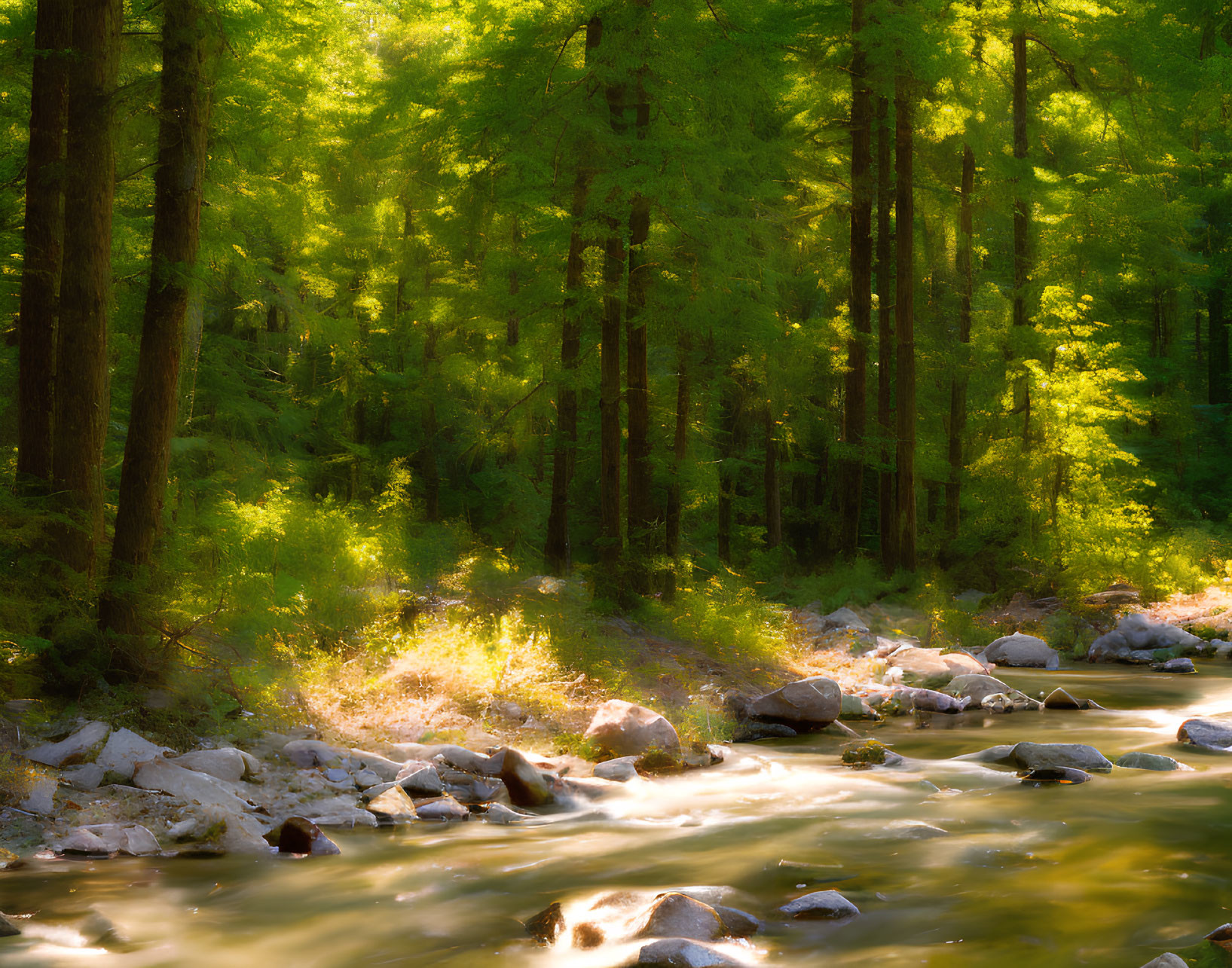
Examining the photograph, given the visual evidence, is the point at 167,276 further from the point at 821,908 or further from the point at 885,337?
the point at 885,337

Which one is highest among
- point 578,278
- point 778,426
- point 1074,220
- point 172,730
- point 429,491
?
point 1074,220

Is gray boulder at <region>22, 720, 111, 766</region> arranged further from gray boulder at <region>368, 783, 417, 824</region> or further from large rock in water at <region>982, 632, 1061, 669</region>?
large rock in water at <region>982, 632, 1061, 669</region>

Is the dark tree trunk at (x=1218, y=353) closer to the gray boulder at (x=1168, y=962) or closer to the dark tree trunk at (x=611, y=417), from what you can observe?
the dark tree trunk at (x=611, y=417)

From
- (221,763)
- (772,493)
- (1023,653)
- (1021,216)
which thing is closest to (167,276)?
(221,763)

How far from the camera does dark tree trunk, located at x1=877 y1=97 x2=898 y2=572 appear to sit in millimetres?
19688

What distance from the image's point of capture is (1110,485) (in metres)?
18.4

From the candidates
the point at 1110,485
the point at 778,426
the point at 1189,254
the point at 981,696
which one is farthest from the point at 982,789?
the point at 1189,254

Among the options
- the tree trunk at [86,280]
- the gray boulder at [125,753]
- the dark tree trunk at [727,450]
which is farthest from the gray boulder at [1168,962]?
the dark tree trunk at [727,450]

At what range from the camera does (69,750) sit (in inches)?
281

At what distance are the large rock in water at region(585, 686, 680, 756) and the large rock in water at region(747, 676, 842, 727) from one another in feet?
6.26

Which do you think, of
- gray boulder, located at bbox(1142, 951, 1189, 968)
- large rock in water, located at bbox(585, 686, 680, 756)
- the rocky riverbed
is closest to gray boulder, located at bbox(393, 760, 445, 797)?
the rocky riverbed

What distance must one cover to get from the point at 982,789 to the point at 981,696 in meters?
4.58

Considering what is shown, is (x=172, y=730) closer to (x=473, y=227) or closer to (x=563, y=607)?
(x=563, y=607)

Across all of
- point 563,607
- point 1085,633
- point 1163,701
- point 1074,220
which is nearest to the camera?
point 1163,701
